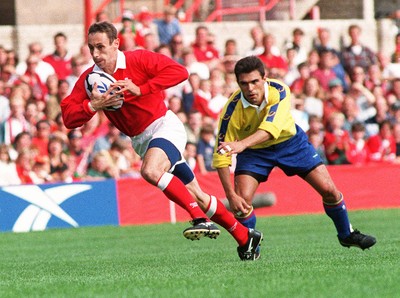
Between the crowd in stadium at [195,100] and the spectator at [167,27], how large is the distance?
0.02 metres

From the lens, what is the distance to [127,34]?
62.7 feet

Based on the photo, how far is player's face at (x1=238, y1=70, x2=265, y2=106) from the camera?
995 centimetres

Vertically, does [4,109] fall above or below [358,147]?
above

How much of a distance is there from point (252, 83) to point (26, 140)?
26.0 feet

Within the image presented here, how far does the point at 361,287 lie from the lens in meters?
7.47

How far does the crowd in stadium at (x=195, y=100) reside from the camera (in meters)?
17.8

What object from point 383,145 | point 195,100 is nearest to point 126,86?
point 195,100

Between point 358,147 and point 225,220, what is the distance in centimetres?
1023

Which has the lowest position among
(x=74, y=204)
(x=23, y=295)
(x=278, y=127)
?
(x=74, y=204)

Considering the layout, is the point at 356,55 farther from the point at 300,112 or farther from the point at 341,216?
the point at 341,216

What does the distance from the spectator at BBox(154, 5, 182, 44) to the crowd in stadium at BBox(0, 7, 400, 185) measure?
0.7 inches

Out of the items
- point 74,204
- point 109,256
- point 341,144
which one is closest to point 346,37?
point 341,144

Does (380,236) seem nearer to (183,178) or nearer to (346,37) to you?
(183,178)

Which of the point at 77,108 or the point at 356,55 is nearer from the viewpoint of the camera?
the point at 77,108
